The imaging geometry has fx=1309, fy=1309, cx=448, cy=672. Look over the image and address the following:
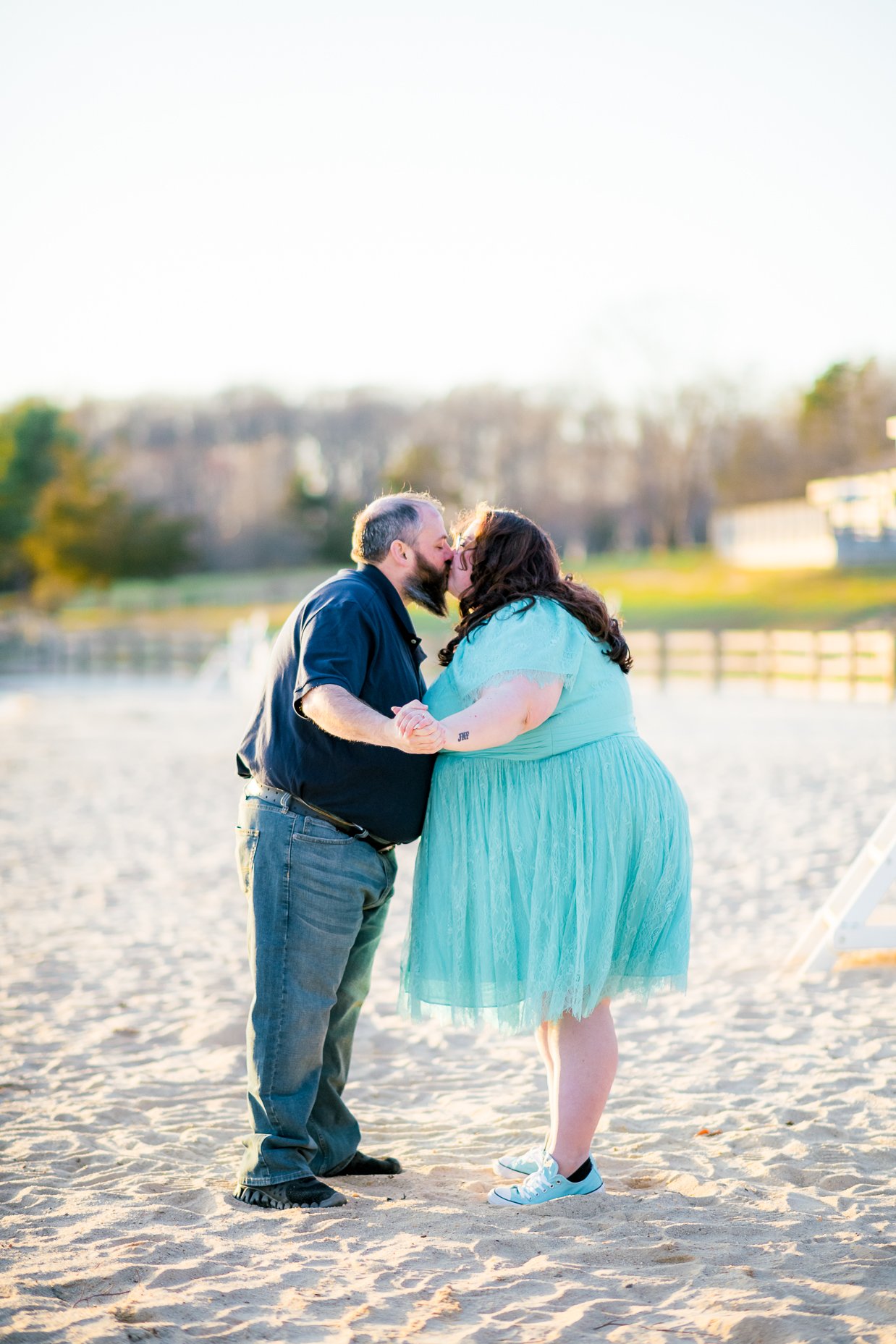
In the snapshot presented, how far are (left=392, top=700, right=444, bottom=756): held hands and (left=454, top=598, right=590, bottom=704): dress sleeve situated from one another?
22 centimetres

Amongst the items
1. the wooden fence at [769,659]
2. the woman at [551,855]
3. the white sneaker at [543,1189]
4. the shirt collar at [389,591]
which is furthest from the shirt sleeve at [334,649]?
the wooden fence at [769,659]

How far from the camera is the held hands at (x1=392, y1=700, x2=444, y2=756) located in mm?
2914

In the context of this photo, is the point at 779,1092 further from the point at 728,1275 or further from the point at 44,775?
the point at 44,775

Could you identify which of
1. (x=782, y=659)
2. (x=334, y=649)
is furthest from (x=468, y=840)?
(x=782, y=659)

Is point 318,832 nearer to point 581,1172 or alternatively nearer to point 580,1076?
point 580,1076

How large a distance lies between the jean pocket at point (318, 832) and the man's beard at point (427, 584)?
24.0 inches

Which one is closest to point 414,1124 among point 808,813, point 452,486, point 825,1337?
point 825,1337

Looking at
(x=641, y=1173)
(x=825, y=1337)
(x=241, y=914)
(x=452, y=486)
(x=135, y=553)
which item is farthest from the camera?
(x=452, y=486)

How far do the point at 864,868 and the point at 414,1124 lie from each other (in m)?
2.31

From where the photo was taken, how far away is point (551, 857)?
3178 mm

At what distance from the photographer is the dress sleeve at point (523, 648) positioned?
3057mm

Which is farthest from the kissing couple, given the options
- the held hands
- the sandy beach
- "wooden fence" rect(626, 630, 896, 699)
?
"wooden fence" rect(626, 630, 896, 699)

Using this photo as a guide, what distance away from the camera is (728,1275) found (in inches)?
111

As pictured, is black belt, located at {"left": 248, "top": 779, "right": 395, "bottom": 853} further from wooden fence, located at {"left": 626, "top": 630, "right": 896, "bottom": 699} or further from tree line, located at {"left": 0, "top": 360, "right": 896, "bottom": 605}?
tree line, located at {"left": 0, "top": 360, "right": 896, "bottom": 605}
